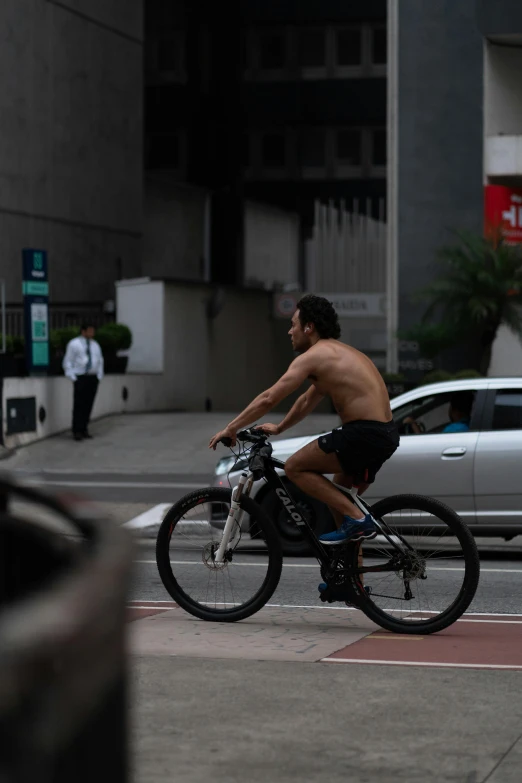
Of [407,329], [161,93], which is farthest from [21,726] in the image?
[161,93]

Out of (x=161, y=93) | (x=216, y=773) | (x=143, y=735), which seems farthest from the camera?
(x=161, y=93)

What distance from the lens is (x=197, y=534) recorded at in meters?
8.22

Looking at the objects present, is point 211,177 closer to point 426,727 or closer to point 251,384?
point 251,384

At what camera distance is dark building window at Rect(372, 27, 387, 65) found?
51156mm

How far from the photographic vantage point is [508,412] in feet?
40.0

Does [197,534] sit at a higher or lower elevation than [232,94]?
lower

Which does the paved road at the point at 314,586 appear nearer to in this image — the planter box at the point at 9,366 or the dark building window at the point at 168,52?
the planter box at the point at 9,366

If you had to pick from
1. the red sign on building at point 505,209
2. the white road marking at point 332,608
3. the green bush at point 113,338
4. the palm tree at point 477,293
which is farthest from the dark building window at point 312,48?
the white road marking at point 332,608

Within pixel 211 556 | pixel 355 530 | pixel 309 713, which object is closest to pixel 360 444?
pixel 355 530

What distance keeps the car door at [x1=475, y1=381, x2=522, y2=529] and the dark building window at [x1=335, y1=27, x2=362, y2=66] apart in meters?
40.8

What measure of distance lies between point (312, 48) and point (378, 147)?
12.9 ft

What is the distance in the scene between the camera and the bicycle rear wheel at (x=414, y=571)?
753 centimetres

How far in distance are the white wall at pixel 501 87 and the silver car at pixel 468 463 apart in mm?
15454

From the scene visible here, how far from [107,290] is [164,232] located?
517cm
